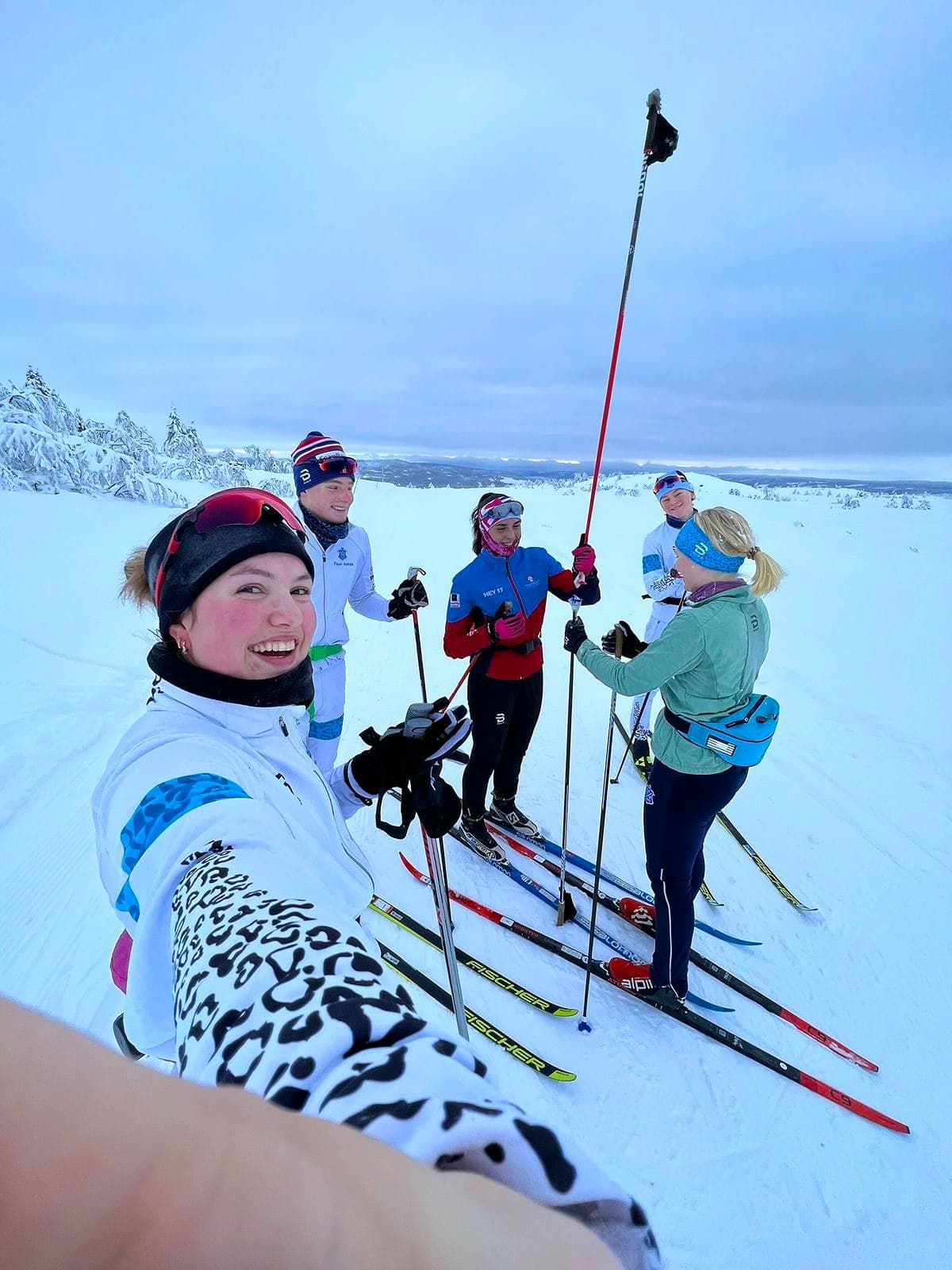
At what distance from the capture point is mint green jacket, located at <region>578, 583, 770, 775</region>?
7.87ft

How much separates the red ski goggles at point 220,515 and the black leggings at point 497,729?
248cm

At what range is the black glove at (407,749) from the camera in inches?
83.0

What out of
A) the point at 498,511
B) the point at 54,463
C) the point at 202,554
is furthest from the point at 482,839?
the point at 54,463

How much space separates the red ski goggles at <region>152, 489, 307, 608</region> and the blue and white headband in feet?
6.01

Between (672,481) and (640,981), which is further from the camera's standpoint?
(672,481)

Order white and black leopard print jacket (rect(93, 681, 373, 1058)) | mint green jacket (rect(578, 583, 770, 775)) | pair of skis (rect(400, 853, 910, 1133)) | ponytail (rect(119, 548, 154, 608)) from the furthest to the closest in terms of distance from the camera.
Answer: pair of skis (rect(400, 853, 910, 1133)) → mint green jacket (rect(578, 583, 770, 775)) → ponytail (rect(119, 548, 154, 608)) → white and black leopard print jacket (rect(93, 681, 373, 1058))

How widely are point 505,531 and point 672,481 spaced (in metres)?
2.55

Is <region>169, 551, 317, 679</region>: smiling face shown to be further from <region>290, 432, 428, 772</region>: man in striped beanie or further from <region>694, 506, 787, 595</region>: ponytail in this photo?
<region>290, 432, 428, 772</region>: man in striped beanie

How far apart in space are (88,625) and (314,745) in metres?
5.45

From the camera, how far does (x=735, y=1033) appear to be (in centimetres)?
284

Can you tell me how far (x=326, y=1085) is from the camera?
0.61 meters

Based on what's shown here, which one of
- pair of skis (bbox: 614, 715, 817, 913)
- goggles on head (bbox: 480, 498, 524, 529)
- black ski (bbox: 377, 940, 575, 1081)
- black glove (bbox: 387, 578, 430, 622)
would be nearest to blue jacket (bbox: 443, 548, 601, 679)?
goggles on head (bbox: 480, 498, 524, 529)

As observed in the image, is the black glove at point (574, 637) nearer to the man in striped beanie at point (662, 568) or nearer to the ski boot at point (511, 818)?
the ski boot at point (511, 818)

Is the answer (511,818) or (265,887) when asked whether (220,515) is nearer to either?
(265,887)
